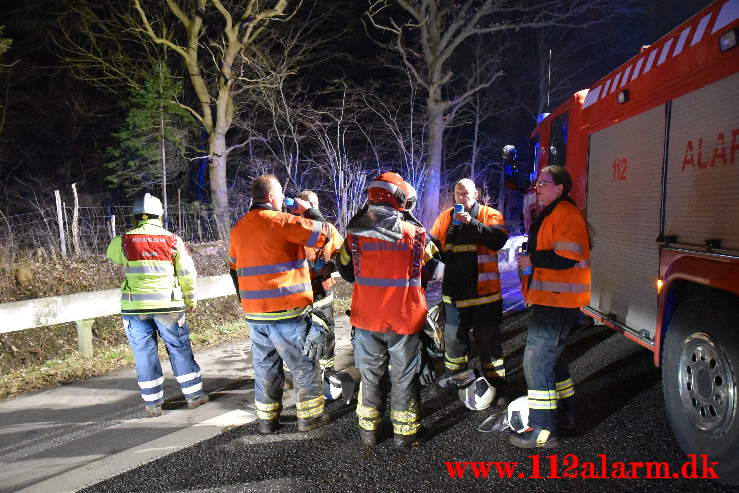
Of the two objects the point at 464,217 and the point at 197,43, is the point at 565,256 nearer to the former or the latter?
the point at 464,217

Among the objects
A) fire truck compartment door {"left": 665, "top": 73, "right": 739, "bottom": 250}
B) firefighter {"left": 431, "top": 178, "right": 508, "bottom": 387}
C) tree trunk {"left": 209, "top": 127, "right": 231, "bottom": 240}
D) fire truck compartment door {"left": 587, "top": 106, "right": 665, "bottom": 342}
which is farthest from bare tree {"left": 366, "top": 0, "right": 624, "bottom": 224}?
fire truck compartment door {"left": 665, "top": 73, "right": 739, "bottom": 250}

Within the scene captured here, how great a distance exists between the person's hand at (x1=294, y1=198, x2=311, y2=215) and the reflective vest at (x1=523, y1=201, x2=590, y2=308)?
2.07 meters

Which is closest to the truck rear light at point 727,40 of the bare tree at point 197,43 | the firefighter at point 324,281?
the firefighter at point 324,281

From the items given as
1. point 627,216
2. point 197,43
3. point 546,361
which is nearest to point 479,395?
Result: point 546,361

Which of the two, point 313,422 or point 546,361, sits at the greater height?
point 546,361

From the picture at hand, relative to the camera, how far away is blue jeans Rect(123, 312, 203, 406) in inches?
148

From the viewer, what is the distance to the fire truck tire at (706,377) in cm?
254

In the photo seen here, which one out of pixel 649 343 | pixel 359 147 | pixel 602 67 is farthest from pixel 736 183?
pixel 602 67

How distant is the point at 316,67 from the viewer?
16.9 meters

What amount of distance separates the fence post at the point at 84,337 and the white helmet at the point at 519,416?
14.5 feet

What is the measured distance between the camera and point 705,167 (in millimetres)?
2982

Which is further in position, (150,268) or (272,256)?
(150,268)

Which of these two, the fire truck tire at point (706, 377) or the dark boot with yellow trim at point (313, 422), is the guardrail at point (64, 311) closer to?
the dark boot with yellow trim at point (313, 422)

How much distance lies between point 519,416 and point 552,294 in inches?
33.9
